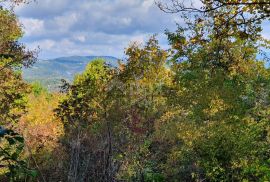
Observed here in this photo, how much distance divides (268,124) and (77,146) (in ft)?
27.4

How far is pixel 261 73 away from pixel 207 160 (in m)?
10.8

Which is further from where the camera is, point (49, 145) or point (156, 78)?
point (156, 78)

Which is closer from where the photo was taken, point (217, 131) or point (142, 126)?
point (217, 131)

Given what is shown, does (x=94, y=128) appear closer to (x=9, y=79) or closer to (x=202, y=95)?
(x=202, y=95)

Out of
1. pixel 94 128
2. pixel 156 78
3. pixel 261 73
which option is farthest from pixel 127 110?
pixel 261 73

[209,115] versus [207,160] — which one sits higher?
[209,115]

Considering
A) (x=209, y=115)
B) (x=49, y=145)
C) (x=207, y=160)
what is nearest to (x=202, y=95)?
(x=209, y=115)

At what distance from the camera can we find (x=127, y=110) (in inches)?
847

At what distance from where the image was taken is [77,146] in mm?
18719

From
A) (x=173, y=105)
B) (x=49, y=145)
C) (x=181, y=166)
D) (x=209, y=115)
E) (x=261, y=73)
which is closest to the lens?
(x=209, y=115)

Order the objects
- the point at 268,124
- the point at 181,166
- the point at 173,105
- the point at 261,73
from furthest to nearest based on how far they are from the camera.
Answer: the point at 261,73
the point at 173,105
the point at 181,166
the point at 268,124


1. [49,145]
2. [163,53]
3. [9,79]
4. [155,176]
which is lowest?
[155,176]

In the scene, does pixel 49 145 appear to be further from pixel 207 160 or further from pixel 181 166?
pixel 207 160

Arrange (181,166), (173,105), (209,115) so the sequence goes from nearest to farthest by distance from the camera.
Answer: (209,115)
(181,166)
(173,105)
